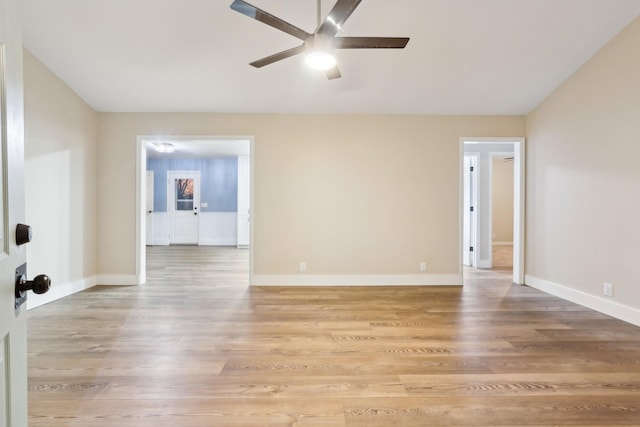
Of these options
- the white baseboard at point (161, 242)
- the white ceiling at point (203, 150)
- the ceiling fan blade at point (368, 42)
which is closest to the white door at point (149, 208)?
the white baseboard at point (161, 242)

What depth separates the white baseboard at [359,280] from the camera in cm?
414

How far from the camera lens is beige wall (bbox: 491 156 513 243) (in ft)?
28.2

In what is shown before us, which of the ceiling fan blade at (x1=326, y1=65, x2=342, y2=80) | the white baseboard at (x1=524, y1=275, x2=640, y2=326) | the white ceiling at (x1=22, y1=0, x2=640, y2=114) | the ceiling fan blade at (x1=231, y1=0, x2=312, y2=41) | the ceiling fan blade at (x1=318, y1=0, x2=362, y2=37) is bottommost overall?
the white baseboard at (x1=524, y1=275, x2=640, y2=326)

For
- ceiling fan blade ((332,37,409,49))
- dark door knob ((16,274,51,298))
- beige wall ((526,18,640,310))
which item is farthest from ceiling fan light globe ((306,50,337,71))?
beige wall ((526,18,640,310))

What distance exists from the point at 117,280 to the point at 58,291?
2.22ft

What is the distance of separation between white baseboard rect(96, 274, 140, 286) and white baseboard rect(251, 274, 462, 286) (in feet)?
5.44

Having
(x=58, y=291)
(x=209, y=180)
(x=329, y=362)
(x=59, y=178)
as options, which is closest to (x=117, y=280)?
(x=58, y=291)

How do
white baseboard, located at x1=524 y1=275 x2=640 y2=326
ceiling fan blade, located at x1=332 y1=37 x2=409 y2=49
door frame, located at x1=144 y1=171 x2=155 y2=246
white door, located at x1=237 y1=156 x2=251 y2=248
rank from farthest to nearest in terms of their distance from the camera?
door frame, located at x1=144 y1=171 x2=155 y2=246
white door, located at x1=237 y1=156 x2=251 y2=248
white baseboard, located at x1=524 y1=275 x2=640 y2=326
ceiling fan blade, located at x1=332 y1=37 x2=409 y2=49

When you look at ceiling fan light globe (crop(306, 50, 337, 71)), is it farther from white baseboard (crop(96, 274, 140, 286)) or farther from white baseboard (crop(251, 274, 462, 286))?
white baseboard (crop(96, 274, 140, 286))

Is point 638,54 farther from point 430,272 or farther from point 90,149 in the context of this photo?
point 90,149

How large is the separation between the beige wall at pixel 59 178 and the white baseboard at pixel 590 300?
19.7ft

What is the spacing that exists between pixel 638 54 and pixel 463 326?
120 inches

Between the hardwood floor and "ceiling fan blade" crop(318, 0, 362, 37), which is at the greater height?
"ceiling fan blade" crop(318, 0, 362, 37)

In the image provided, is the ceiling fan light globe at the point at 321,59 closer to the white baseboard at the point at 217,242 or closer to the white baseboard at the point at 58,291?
the white baseboard at the point at 58,291
